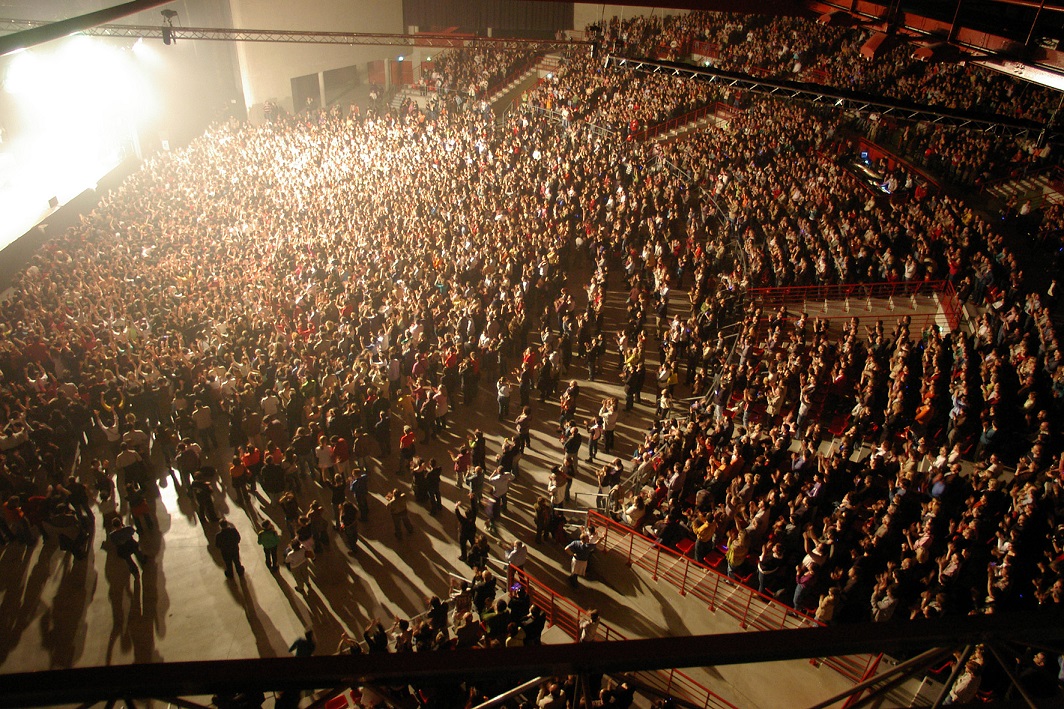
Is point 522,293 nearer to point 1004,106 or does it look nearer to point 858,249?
point 858,249

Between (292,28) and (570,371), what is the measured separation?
29.8 metres

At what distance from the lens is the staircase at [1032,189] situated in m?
18.7

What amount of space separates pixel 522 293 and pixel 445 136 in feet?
45.3

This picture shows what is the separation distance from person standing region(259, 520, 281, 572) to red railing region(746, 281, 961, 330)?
1105cm

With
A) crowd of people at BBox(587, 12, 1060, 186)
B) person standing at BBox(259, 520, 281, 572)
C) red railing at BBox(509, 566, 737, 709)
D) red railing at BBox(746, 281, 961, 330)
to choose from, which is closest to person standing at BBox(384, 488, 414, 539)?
person standing at BBox(259, 520, 281, 572)

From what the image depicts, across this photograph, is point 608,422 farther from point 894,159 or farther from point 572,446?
point 894,159

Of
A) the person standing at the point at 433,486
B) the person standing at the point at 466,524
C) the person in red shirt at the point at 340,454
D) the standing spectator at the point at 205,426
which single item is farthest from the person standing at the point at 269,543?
the standing spectator at the point at 205,426

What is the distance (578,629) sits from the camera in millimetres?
8695

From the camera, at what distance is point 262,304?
15.8 meters

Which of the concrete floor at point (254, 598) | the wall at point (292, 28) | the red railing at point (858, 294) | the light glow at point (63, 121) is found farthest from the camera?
the wall at point (292, 28)

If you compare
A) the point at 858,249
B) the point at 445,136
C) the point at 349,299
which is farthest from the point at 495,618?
the point at 445,136

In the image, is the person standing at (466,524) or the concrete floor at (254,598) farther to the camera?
the person standing at (466,524)

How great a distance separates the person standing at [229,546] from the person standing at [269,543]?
1.16 feet

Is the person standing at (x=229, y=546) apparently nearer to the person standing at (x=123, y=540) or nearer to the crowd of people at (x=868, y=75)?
the person standing at (x=123, y=540)
